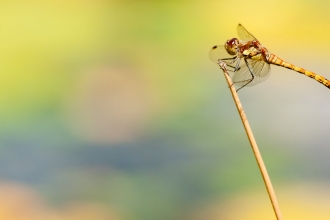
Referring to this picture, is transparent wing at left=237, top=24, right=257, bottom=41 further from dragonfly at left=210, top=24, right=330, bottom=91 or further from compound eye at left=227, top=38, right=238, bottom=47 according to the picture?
compound eye at left=227, top=38, right=238, bottom=47

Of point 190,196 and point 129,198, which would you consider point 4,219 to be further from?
point 190,196

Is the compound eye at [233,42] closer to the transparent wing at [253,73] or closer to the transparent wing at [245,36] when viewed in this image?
the transparent wing at [253,73]

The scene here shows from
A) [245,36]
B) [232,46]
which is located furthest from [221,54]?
[245,36]

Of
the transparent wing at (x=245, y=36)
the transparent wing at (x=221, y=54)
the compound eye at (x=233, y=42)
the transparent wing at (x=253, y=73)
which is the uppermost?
the transparent wing at (x=245, y=36)

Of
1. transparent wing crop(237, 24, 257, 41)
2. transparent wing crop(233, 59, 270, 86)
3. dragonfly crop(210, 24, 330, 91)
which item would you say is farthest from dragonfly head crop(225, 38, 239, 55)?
transparent wing crop(237, 24, 257, 41)

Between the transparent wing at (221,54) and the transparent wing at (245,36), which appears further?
the transparent wing at (245,36)

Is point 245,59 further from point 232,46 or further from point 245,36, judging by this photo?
point 245,36

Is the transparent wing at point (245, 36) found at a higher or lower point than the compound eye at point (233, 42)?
higher

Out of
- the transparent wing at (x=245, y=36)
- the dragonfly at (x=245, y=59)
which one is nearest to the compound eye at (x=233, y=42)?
the dragonfly at (x=245, y=59)

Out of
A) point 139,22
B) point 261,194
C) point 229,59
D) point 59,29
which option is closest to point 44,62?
point 59,29
